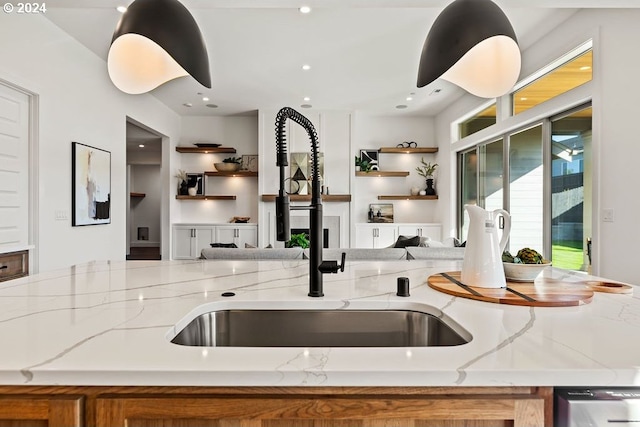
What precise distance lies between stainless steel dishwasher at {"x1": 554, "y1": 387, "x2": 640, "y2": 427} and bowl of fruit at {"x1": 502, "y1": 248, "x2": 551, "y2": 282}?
0.68m

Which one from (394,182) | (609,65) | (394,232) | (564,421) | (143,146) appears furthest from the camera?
(143,146)

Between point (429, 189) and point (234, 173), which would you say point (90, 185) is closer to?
point (234, 173)

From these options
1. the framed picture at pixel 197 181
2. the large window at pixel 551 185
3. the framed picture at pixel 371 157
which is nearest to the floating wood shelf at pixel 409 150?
the framed picture at pixel 371 157

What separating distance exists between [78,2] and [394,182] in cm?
563

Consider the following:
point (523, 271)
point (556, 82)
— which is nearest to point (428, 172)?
point (556, 82)

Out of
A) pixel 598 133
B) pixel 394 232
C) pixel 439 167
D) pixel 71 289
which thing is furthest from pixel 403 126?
pixel 71 289

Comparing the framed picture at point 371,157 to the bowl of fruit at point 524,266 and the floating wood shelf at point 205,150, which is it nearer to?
the floating wood shelf at point 205,150

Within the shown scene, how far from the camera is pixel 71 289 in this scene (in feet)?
4.06

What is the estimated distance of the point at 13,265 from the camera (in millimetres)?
3207

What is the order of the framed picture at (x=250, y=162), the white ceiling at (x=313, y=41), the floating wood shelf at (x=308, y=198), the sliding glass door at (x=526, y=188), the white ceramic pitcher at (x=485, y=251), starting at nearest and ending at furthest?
the white ceramic pitcher at (x=485, y=251), the white ceiling at (x=313, y=41), the sliding glass door at (x=526, y=188), the floating wood shelf at (x=308, y=198), the framed picture at (x=250, y=162)

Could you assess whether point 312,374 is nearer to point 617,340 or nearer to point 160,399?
point 160,399

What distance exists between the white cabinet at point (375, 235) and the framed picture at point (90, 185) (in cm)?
396

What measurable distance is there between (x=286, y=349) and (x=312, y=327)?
1.28 feet

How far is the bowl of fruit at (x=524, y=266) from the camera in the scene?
1275mm
